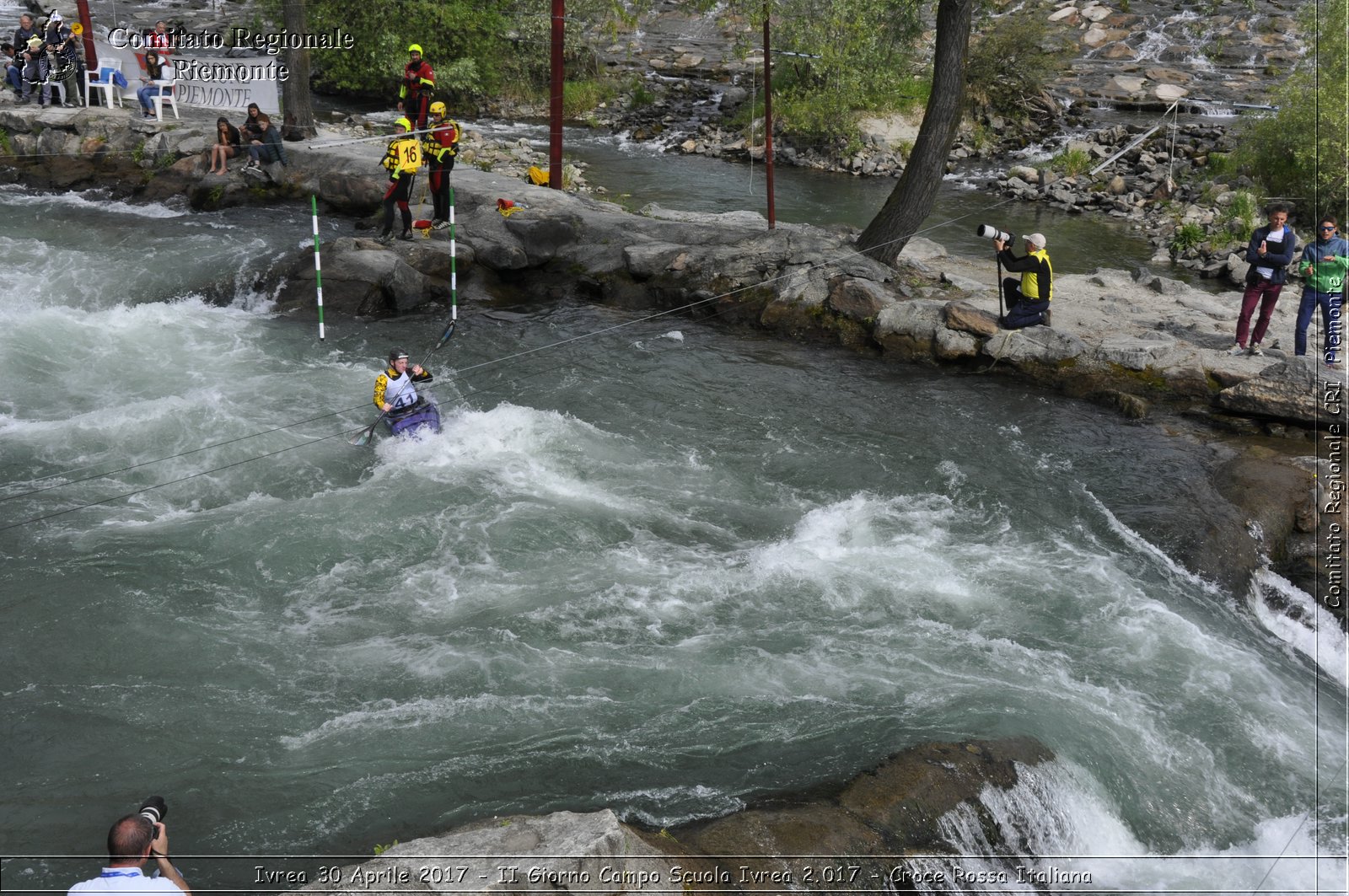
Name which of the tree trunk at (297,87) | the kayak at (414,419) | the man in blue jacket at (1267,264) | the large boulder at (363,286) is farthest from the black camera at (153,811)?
the tree trunk at (297,87)

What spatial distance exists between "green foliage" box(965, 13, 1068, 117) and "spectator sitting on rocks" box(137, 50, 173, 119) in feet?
63.0

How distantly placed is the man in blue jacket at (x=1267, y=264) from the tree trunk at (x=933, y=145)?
427cm

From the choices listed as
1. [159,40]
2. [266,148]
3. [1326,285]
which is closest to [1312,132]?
[1326,285]

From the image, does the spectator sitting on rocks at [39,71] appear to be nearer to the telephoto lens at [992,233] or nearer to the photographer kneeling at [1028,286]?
the telephoto lens at [992,233]

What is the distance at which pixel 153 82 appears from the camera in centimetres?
1948

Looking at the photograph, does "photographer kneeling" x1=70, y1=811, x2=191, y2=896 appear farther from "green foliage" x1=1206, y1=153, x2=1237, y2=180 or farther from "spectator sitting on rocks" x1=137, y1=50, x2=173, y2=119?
"green foliage" x1=1206, y1=153, x2=1237, y2=180

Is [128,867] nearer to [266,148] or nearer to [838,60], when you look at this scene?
[266,148]

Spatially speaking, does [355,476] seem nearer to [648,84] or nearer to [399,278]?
[399,278]

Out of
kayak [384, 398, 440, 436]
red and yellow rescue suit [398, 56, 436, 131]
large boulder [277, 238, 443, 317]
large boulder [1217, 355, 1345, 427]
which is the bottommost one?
kayak [384, 398, 440, 436]

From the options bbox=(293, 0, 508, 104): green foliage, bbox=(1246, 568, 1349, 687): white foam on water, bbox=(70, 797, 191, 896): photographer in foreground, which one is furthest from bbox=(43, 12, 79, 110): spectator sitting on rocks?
bbox=(1246, 568, 1349, 687): white foam on water

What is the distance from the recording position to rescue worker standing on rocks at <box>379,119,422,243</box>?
1369 cm

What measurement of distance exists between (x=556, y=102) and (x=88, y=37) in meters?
9.92

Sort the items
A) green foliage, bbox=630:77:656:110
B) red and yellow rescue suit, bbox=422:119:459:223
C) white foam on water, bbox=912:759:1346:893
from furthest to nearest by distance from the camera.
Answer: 1. green foliage, bbox=630:77:656:110
2. red and yellow rescue suit, bbox=422:119:459:223
3. white foam on water, bbox=912:759:1346:893

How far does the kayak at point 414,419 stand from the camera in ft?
32.7
